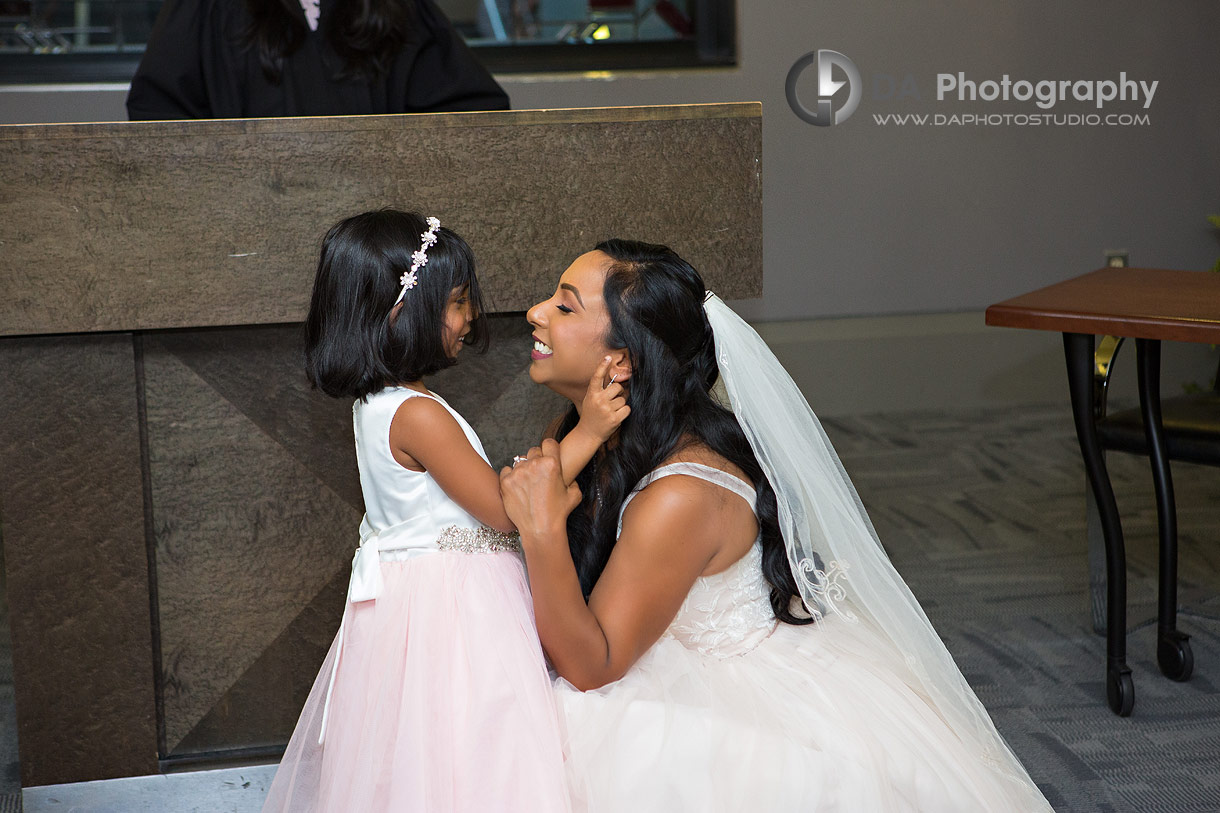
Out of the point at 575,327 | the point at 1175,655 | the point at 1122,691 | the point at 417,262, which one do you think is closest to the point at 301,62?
the point at 417,262

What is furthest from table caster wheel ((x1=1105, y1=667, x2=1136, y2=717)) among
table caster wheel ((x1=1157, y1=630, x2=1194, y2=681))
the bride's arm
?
the bride's arm

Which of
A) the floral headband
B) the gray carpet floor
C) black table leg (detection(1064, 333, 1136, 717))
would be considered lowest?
the gray carpet floor

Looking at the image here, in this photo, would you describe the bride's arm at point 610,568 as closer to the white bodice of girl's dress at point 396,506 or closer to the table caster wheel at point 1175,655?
the white bodice of girl's dress at point 396,506

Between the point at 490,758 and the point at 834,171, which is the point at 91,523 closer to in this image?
the point at 490,758

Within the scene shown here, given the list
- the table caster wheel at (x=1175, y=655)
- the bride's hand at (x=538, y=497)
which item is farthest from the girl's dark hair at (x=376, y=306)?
the table caster wheel at (x=1175, y=655)

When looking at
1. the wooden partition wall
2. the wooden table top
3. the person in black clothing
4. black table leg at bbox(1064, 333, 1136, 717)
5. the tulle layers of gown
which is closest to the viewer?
the tulle layers of gown

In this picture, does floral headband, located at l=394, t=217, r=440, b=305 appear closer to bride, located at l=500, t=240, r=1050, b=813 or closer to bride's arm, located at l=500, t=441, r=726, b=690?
bride, located at l=500, t=240, r=1050, b=813

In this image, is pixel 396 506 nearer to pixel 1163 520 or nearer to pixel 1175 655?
pixel 1163 520

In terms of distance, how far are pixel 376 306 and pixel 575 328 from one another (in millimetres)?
292

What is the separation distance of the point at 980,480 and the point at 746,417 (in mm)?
3041

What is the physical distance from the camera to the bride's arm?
59.3 inches

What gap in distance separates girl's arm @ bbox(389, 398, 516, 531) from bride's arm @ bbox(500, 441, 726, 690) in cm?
8

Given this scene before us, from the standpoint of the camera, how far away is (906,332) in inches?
212

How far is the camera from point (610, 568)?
5.13 feet
